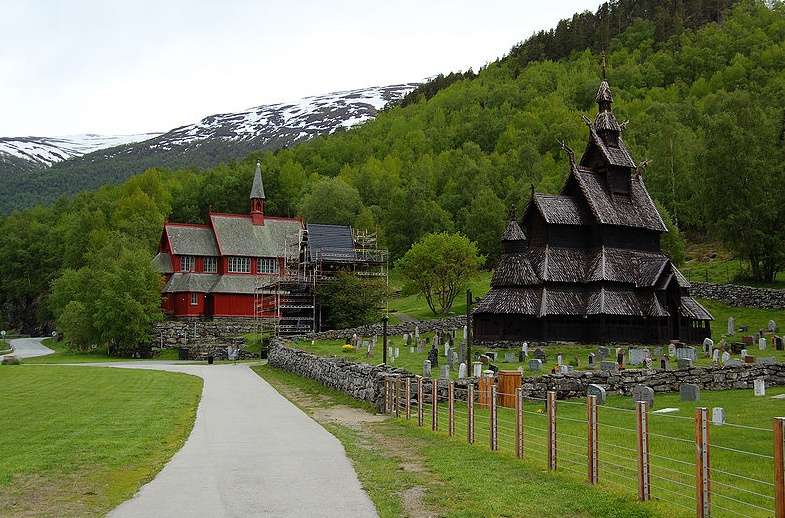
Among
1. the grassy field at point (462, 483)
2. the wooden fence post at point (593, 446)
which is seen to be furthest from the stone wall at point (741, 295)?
the wooden fence post at point (593, 446)

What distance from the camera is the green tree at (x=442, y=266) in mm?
62500

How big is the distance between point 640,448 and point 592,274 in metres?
35.1

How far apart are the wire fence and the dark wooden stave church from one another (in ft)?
68.1

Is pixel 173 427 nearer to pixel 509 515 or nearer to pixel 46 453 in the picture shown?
pixel 46 453

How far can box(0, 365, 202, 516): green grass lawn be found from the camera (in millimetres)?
10484

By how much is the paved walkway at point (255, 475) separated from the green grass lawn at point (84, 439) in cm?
46

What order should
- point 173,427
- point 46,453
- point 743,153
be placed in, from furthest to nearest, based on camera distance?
point 743,153
point 173,427
point 46,453

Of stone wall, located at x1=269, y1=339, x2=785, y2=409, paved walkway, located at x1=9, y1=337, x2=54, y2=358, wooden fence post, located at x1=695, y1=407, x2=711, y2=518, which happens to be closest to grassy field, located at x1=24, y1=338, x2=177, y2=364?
paved walkway, located at x1=9, y1=337, x2=54, y2=358

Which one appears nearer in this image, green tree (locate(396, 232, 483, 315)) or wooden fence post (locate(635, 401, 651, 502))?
wooden fence post (locate(635, 401, 651, 502))

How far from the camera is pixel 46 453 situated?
13.9 meters

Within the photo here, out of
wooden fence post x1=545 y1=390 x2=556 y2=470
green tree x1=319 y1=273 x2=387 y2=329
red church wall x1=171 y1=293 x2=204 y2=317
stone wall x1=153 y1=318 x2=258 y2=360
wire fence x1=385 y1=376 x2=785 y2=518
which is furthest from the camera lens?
red church wall x1=171 y1=293 x2=204 y2=317

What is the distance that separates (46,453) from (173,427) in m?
4.37

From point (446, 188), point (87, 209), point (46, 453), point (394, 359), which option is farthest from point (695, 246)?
point (87, 209)

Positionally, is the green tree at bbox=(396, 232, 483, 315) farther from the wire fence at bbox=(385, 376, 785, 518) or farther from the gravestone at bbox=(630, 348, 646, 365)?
the wire fence at bbox=(385, 376, 785, 518)
